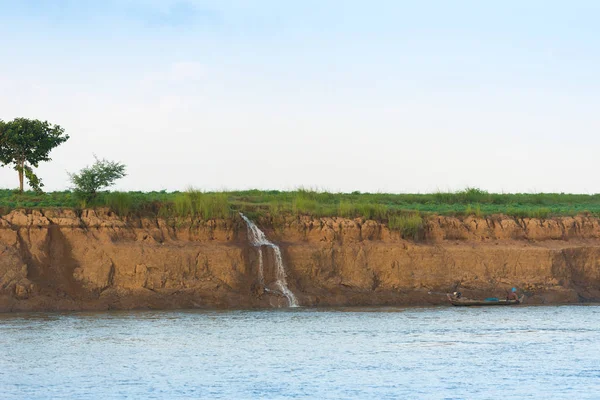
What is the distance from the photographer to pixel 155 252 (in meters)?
41.8

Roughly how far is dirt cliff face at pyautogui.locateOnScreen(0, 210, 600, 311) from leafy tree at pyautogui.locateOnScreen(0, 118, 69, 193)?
8415 millimetres

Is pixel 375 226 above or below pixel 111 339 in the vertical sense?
above

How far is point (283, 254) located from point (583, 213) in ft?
50.9

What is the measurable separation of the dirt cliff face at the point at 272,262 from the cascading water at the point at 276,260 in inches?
9.2

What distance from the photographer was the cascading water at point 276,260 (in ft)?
140

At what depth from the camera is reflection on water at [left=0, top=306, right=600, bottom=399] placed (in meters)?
22.5

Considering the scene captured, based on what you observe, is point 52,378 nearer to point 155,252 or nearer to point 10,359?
point 10,359

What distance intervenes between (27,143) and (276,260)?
1458 centimetres

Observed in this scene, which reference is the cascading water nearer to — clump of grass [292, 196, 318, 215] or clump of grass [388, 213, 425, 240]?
clump of grass [292, 196, 318, 215]

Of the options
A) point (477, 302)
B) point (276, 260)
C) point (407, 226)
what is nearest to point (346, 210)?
point (407, 226)

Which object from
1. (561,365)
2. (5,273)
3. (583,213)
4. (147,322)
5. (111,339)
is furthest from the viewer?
(583,213)

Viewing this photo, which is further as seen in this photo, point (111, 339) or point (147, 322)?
point (147, 322)

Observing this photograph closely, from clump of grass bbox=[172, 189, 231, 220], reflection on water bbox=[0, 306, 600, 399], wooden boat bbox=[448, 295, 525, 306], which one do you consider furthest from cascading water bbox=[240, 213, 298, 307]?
wooden boat bbox=[448, 295, 525, 306]

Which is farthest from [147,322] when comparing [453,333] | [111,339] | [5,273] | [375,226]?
[375,226]
